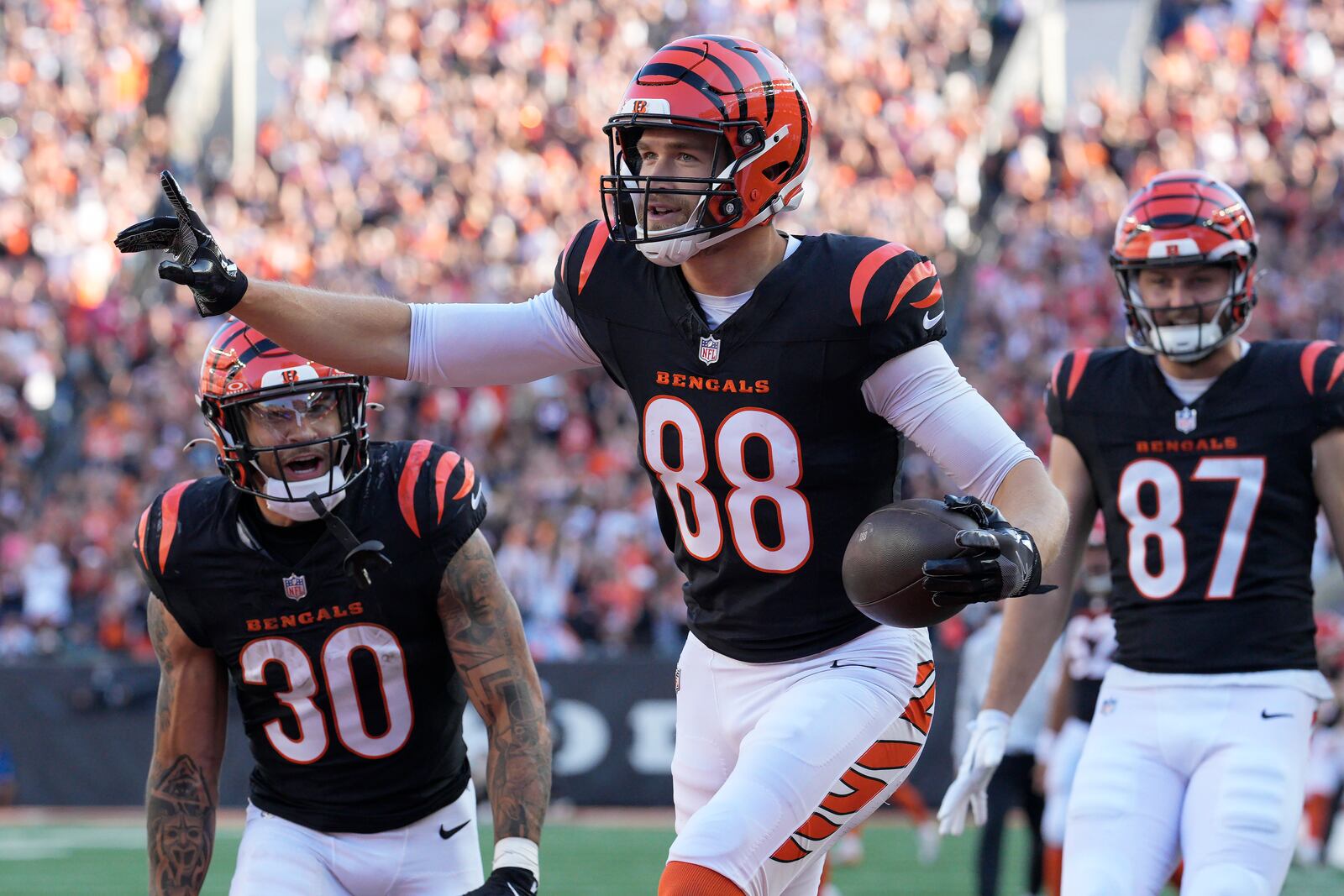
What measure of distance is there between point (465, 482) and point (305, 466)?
33 centimetres

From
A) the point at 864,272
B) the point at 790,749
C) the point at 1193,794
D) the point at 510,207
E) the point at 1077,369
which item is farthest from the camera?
the point at 510,207

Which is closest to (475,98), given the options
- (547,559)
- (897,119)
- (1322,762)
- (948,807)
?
(897,119)

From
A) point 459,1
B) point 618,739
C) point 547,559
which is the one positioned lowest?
point 618,739

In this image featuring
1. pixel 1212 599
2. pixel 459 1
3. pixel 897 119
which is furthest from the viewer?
pixel 459 1

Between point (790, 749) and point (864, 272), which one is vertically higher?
point (864, 272)

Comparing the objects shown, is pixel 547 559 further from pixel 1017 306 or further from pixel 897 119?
pixel 897 119

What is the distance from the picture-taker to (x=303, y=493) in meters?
3.70

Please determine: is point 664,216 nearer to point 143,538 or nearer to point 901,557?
point 901,557

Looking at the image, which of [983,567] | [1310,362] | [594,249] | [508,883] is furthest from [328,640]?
[1310,362]

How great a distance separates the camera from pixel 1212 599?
4.11m

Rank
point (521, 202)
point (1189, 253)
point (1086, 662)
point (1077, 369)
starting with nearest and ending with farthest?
1. point (1189, 253)
2. point (1077, 369)
3. point (1086, 662)
4. point (521, 202)

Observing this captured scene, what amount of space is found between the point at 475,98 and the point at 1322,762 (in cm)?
1122

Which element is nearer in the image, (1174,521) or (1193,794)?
(1193,794)

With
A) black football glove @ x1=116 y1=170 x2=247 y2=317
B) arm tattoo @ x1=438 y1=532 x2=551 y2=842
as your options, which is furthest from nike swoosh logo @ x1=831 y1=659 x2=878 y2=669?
black football glove @ x1=116 y1=170 x2=247 y2=317
